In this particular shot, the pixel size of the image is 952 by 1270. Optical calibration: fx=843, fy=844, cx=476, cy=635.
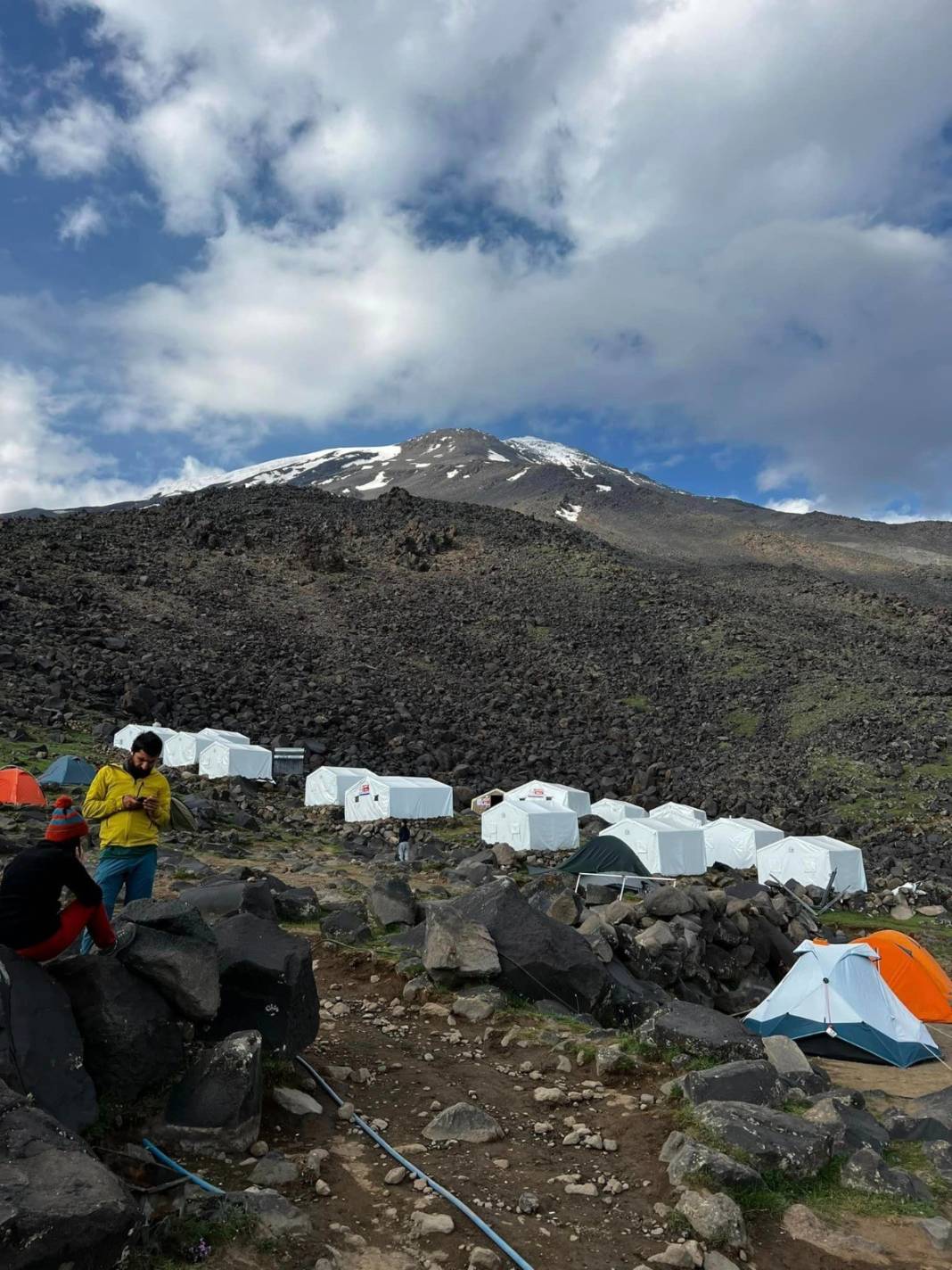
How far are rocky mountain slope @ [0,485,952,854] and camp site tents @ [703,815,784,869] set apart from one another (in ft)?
14.3

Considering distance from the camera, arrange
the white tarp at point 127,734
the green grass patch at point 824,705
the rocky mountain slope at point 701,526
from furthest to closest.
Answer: the rocky mountain slope at point 701,526, the green grass patch at point 824,705, the white tarp at point 127,734

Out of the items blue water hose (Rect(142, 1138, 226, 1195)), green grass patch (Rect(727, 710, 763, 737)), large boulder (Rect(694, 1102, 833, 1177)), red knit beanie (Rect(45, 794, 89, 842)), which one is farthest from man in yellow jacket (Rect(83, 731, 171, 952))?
green grass patch (Rect(727, 710, 763, 737))

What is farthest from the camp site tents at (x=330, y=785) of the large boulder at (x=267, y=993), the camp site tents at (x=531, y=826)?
the large boulder at (x=267, y=993)

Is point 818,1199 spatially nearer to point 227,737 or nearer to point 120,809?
point 120,809

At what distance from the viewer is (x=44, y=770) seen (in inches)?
1056

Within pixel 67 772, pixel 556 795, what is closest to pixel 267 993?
pixel 67 772

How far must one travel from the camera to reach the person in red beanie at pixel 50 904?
5.68 m

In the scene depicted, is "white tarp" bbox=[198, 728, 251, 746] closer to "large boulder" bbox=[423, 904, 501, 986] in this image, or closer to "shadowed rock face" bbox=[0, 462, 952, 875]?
"shadowed rock face" bbox=[0, 462, 952, 875]

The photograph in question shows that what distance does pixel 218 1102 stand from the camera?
5758 mm

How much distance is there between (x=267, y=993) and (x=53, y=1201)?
3.03 metres

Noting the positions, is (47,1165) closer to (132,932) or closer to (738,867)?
(132,932)

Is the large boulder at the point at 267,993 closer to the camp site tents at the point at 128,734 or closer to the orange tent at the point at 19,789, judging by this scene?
the orange tent at the point at 19,789

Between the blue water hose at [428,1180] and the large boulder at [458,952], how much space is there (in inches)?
121

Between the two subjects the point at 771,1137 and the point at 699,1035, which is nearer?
the point at 771,1137
